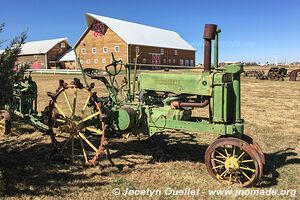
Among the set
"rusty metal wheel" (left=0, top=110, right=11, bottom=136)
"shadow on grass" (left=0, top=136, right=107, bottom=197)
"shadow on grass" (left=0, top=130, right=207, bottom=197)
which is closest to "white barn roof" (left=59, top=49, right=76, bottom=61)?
"rusty metal wheel" (left=0, top=110, right=11, bottom=136)

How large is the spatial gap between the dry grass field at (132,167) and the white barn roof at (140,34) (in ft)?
124

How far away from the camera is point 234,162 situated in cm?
524

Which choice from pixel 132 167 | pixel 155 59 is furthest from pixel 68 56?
pixel 132 167

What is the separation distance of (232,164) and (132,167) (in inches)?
68.2

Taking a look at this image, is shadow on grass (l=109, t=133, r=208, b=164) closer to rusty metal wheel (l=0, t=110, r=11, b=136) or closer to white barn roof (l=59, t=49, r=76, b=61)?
rusty metal wheel (l=0, t=110, r=11, b=136)

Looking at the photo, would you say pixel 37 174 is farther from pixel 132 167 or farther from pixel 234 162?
pixel 234 162

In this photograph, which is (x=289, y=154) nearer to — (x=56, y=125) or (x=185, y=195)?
(x=185, y=195)

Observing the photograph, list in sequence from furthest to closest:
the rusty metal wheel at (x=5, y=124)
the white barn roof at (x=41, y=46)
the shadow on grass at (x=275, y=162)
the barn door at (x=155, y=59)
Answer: the white barn roof at (x=41, y=46)
the barn door at (x=155, y=59)
the rusty metal wheel at (x=5, y=124)
the shadow on grass at (x=275, y=162)

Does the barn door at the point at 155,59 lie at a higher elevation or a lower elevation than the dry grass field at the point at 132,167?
higher

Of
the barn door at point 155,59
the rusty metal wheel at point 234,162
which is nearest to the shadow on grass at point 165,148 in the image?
the rusty metal wheel at point 234,162

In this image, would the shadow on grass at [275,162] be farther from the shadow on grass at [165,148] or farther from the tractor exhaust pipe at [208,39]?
the tractor exhaust pipe at [208,39]

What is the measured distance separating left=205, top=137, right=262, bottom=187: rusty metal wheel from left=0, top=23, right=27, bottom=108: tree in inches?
115

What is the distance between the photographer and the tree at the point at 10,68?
476cm

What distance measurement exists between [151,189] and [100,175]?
958mm
